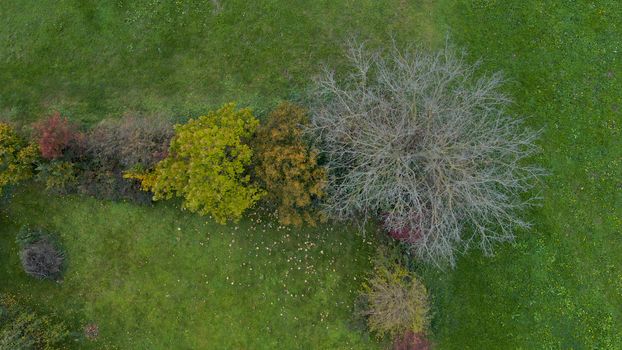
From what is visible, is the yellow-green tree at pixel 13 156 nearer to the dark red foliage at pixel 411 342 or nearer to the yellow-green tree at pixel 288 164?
the yellow-green tree at pixel 288 164

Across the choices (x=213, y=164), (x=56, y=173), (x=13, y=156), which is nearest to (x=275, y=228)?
(x=213, y=164)

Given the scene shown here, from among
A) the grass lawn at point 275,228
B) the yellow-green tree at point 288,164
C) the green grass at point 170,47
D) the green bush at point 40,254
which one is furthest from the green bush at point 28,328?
the yellow-green tree at point 288,164

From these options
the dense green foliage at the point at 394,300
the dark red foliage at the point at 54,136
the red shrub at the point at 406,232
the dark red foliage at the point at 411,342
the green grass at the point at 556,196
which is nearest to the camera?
the red shrub at the point at 406,232

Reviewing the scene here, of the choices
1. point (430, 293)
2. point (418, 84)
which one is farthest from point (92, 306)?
point (418, 84)

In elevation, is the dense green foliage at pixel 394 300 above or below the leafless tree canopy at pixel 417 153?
below

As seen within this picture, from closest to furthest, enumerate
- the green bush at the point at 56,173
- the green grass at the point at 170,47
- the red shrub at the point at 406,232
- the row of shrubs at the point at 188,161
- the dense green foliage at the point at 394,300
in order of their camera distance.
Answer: the row of shrubs at the point at 188,161 < the red shrub at the point at 406,232 < the dense green foliage at the point at 394,300 < the green bush at the point at 56,173 < the green grass at the point at 170,47

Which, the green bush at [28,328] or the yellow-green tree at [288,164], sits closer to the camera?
the yellow-green tree at [288,164]

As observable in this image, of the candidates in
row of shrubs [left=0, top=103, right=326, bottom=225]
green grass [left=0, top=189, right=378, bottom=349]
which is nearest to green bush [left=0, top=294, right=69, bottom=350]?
green grass [left=0, top=189, right=378, bottom=349]
